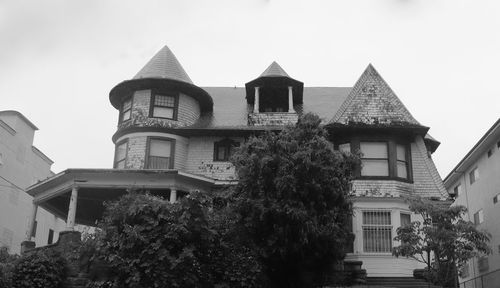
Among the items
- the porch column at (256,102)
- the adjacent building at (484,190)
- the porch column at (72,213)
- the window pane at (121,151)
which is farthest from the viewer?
the adjacent building at (484,190)

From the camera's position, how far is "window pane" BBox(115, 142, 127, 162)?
26.5m

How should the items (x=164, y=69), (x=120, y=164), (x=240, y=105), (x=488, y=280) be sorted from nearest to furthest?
(x=120, y=164) → (x=164, y=69) → (x=488, y=280) → (x=240, y=105)

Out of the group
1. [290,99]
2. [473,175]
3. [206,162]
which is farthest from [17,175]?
[473,175]

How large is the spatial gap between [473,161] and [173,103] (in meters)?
17.5

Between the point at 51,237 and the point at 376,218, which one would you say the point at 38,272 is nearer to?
the point at 376,218

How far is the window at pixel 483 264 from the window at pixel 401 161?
9284mm

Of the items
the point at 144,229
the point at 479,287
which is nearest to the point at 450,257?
the point at 144,229

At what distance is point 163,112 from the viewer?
2675 centimetres

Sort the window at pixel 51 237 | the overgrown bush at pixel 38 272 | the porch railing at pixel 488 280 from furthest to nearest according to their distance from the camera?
the window at pixel 51 237
the porch railing at pixel 488 280
the overgrown bush at pixel 38 272

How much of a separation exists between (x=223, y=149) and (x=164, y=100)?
3.60 metres

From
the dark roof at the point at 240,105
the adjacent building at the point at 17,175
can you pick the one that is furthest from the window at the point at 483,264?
the adjacent building at the point at 17,175

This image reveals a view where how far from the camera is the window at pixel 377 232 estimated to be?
23578mm

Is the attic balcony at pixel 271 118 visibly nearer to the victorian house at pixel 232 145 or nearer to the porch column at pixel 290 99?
the victorian house at pixel 232 145

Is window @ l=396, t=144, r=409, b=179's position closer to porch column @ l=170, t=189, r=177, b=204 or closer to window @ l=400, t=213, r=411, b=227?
window @ l=400, t=213, r=411, b=227
